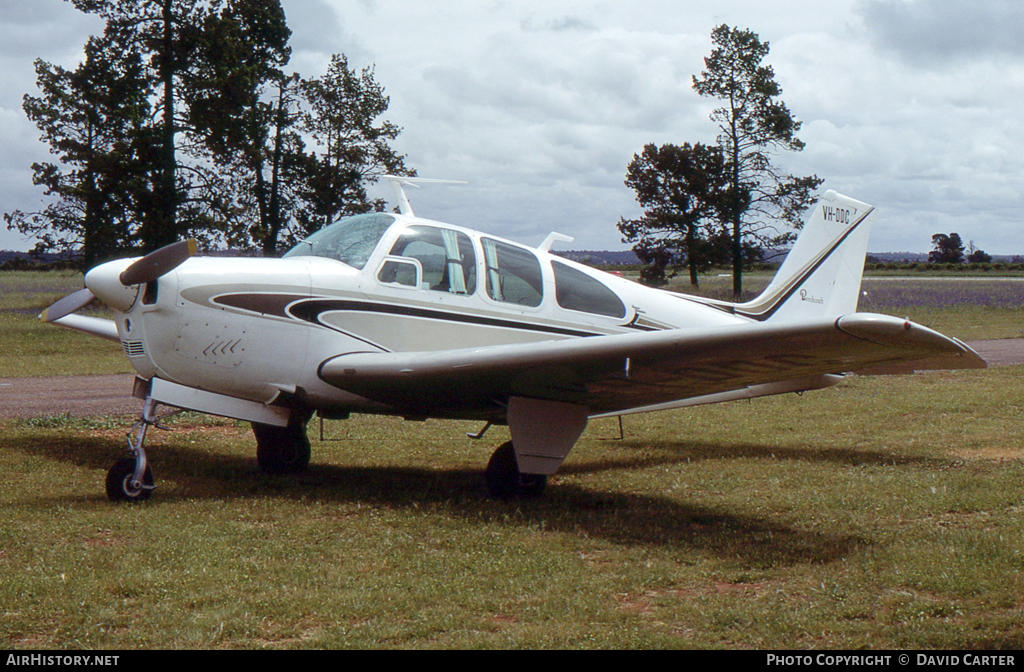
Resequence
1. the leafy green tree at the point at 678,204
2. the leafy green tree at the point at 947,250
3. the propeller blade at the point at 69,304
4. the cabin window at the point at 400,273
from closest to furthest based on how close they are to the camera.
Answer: the cabin window at the point at 400,273
the propeller blade at the point at 69,304
the leafy green tree at the point at 678,204
the leafy green tree at the point at 947,250

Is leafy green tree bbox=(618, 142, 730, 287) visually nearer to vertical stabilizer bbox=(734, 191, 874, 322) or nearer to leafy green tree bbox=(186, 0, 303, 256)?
leafy green tree bbox=(186, 0, 303, 256)

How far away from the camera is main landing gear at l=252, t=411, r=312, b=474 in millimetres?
8609

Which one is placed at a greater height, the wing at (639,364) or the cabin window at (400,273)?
the cabin window at (400,273)

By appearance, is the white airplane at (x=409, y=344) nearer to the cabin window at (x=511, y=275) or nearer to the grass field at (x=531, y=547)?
the cabin window at (x=511, y=275)

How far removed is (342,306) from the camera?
7.43m

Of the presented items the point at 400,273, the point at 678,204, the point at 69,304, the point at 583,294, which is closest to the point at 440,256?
the point at 400,273

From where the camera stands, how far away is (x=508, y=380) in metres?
6.85

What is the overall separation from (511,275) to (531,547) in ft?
9.50

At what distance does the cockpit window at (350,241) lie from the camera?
7711 millimetres

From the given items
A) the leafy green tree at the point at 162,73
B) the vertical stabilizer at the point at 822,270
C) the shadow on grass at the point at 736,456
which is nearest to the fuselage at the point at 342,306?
the shadow on grass at the point at 736,456

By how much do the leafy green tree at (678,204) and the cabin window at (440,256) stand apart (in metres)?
39.3

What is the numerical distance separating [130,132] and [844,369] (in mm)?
29623
